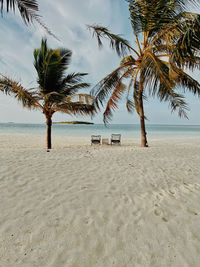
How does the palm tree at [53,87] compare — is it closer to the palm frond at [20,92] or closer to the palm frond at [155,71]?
the palm frond at [20,92]

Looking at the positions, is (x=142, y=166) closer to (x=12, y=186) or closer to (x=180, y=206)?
(x=180, y=206)

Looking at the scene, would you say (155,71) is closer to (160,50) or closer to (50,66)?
(160,50)

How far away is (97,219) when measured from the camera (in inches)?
87.0

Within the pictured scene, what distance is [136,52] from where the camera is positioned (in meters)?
7.62

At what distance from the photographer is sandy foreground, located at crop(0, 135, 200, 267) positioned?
1.63 meters

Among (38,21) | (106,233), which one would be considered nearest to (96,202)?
(106,233)

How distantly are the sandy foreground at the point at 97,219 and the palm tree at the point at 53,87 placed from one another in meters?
4.88

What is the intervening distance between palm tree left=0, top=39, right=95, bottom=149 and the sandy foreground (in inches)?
192

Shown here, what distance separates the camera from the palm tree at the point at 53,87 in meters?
7.48

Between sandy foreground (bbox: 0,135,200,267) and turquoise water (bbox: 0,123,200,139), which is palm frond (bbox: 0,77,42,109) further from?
turquoise water (bbox: 0,123,200,139)

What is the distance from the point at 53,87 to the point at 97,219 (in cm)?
848

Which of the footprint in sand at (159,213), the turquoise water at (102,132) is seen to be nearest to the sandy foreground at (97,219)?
the footprint in sand at (159,213)

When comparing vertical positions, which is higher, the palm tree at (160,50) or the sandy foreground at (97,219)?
the palm tree at (160,50)

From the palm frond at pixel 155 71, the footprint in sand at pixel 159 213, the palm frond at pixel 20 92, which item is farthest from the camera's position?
the palm frond at pixel 20 92
